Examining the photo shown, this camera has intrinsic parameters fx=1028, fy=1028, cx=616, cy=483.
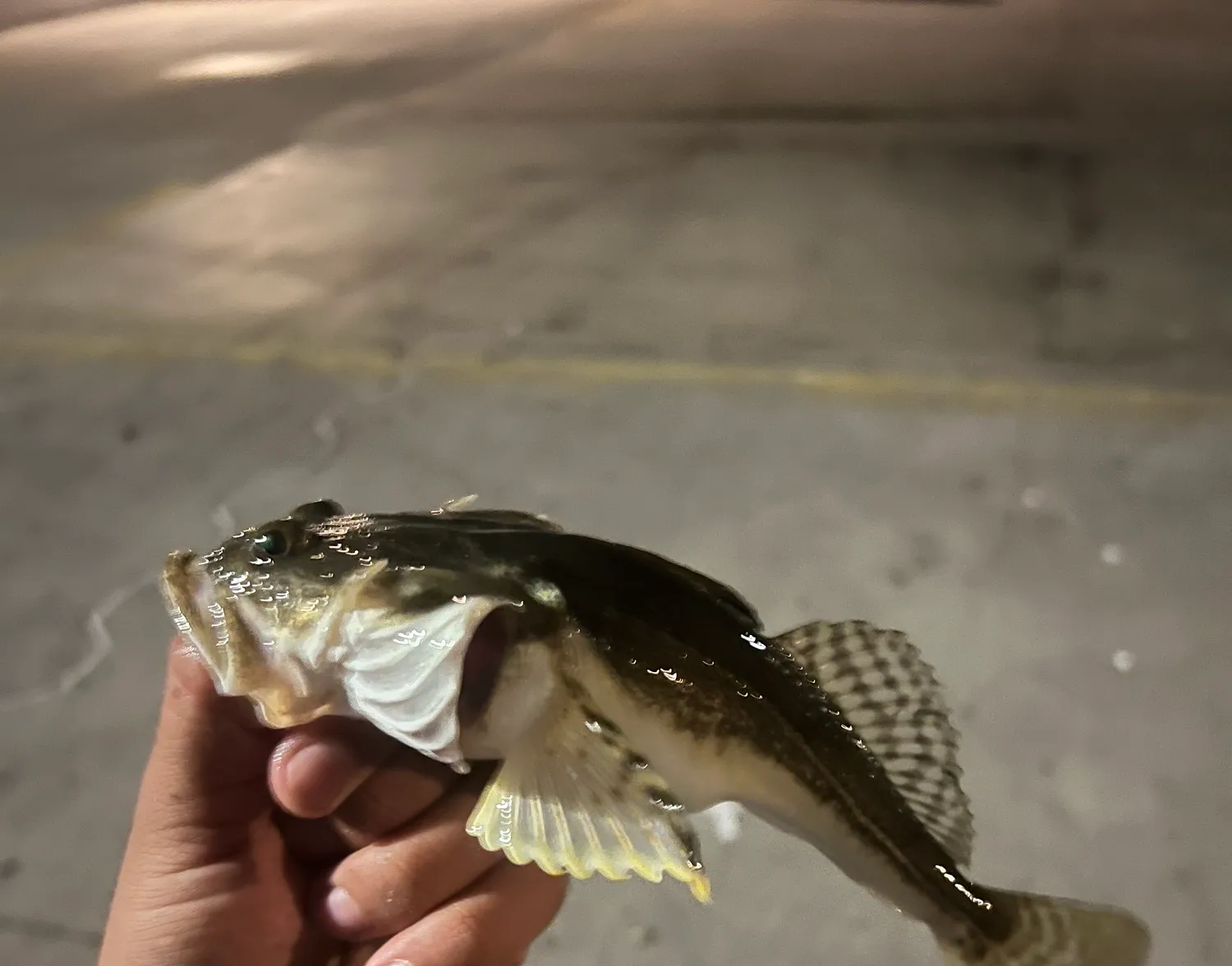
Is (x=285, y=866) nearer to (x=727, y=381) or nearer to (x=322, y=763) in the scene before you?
(x=322, y=763)

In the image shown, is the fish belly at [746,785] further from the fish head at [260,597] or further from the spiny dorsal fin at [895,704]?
the fish head at [260,597]

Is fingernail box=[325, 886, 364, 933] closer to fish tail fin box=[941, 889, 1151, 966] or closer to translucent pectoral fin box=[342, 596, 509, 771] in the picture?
translucent pectoral fin box=[342, 596, 509, 771]

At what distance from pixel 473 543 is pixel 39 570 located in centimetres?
201

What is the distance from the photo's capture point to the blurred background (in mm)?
1876

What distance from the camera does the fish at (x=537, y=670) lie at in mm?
909

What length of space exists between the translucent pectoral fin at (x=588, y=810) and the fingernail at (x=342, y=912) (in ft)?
1.10

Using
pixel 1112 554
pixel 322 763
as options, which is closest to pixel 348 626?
pixel 322 763

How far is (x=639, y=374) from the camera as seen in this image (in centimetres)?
294

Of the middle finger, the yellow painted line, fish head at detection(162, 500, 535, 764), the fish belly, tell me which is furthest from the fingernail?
the yellow painted line

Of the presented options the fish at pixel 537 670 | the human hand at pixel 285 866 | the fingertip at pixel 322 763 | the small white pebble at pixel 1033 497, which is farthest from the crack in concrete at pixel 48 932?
the small white pebble at pixel 1033 497

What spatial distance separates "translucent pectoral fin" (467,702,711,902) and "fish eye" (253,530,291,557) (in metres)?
0.30

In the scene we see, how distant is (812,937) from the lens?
1.70 m

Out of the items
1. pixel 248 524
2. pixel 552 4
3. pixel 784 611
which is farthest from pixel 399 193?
pixel 552 4

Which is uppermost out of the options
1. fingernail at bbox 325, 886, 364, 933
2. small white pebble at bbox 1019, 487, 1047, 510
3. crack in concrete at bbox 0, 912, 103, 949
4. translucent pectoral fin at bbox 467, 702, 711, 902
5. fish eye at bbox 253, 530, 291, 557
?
fish eye at bbox 253, 530, 291, 557
